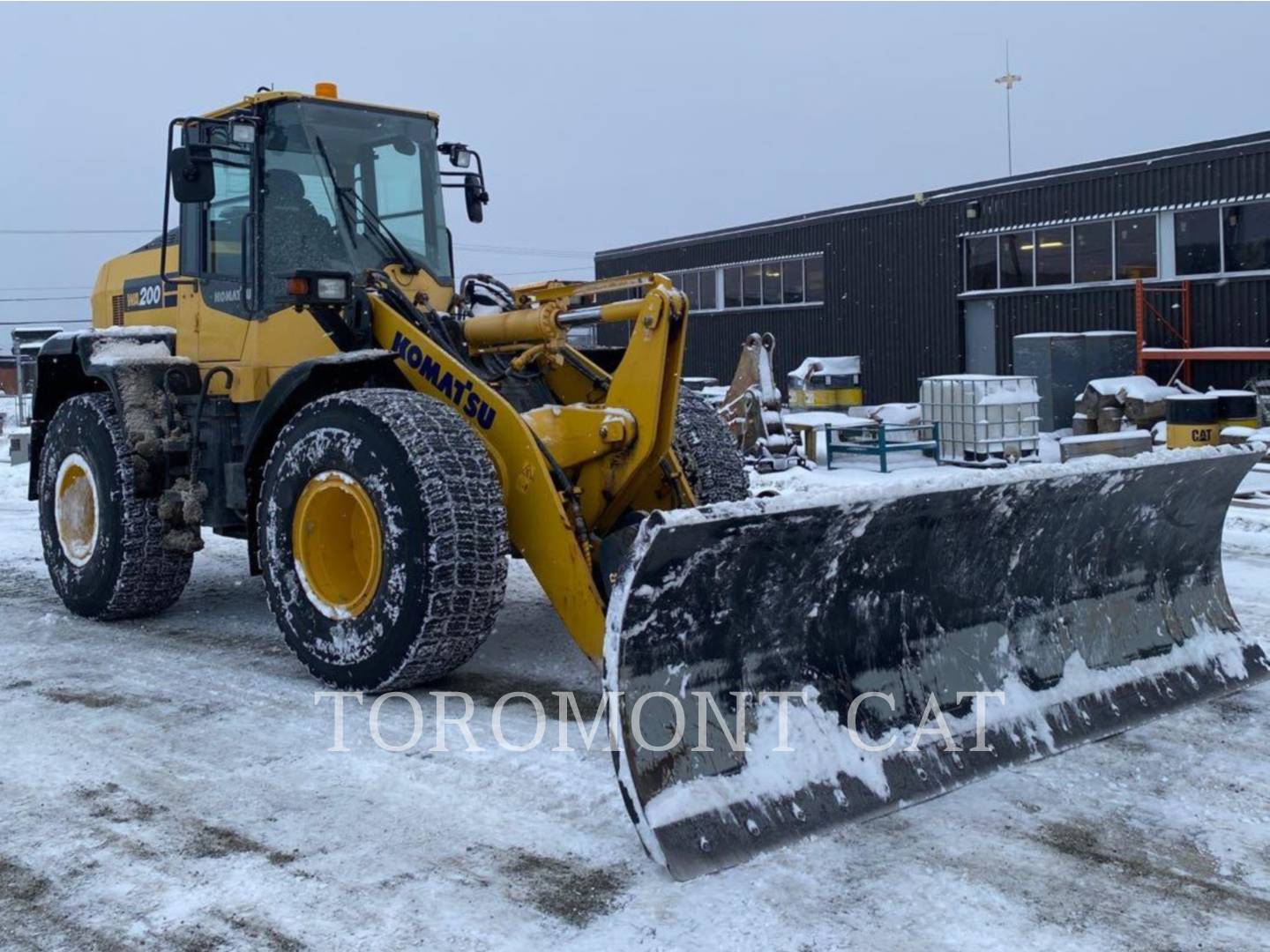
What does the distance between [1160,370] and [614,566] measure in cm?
1597

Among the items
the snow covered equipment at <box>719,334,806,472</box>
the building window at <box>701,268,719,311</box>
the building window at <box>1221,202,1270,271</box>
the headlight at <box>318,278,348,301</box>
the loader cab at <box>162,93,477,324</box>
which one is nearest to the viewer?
the headlight at <box>318,278,348,301</box>

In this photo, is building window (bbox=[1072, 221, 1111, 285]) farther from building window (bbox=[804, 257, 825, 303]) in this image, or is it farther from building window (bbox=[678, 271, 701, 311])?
building window (bbox=[678, 271, 701, 311])

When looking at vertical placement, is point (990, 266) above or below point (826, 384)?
above

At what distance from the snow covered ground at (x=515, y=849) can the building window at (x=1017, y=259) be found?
17.0 metres

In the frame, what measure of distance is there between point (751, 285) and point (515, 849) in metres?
24.2

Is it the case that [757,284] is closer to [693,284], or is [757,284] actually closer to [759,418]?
[693,284]

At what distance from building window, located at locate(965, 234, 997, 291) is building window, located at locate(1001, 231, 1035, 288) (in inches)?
8.3

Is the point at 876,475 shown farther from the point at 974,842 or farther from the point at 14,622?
the point at 974,842

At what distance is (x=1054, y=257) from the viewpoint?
20375 mm

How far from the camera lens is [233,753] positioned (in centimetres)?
452

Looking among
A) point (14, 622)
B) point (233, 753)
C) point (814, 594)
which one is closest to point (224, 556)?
point (14, 622)

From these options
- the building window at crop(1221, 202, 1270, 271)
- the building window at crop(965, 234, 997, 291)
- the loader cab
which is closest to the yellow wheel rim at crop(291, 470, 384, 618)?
the loader cab

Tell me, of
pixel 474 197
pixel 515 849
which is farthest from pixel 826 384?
pixel 515 849

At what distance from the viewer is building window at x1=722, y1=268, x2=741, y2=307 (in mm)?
27281
